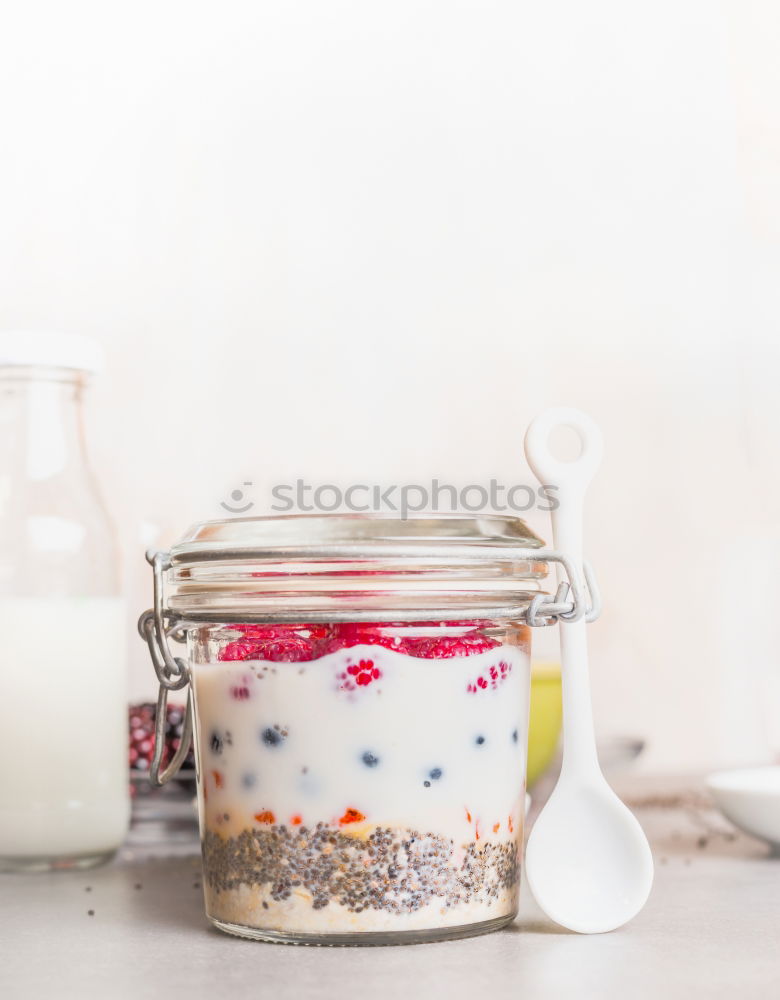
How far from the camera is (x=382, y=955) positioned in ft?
2.00

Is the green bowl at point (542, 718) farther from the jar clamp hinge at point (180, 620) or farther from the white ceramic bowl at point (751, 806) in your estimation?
the jar clamp hinge at point (180, 620)

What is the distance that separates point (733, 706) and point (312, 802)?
836 mm

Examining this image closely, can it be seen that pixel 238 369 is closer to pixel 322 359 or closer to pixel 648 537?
pixel 322 359

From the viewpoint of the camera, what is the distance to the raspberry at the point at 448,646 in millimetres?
617

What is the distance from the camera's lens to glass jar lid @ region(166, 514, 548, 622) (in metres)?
0.62

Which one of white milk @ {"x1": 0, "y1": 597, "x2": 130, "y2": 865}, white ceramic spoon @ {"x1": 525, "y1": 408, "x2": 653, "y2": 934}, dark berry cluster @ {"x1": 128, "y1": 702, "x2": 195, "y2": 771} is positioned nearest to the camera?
white ceramic spoon @ {"x1": 525, "y1": 408, "x2": 653, "y2": 934}

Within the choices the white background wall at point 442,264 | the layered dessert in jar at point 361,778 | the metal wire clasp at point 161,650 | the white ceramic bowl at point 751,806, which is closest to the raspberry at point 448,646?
the layered dessert in jar at point 361,778

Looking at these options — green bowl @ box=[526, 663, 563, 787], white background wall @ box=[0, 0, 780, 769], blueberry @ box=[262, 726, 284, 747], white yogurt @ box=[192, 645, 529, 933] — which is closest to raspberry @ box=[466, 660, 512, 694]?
white yogurt @ box=[192, 645, 529, 933]

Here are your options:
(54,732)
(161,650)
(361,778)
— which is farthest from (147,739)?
(361,778)

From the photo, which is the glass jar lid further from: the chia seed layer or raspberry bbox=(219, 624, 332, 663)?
the chia seed layer

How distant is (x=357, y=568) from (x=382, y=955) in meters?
0.20

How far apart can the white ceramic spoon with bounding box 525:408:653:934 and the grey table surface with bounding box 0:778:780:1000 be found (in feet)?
0.06

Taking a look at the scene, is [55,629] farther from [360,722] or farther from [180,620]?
[360,722]

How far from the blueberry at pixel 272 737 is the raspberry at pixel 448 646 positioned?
0.08 metres
